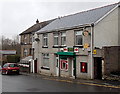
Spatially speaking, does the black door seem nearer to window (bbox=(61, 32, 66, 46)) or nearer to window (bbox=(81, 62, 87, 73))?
window (bbox=(81, 62, 87, 73))

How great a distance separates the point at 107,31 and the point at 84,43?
103 inches

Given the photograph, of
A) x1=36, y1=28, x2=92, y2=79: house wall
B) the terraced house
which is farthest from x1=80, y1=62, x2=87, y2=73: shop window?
x1=36, y1=28, x2=92, y2=79: house wall

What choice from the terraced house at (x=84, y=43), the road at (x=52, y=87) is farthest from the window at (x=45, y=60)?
the road at (x=52, y=87)

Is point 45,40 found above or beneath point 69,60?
above

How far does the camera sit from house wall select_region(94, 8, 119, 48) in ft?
70.2

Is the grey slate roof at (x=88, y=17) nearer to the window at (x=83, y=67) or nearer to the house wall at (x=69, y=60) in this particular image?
the house wall at (x=69, y=60)

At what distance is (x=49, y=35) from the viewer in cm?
2867

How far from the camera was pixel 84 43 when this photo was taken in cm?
2233

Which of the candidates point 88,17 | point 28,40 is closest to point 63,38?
point 88,17

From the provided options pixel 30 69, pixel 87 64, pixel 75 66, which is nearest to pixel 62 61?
pixel 75 66

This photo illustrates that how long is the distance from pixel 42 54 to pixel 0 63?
84.6 ft

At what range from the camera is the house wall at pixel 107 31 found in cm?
2139

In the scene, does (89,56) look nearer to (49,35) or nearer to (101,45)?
(101,45)

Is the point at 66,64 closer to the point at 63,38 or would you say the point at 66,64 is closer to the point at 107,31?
the point at 63,38
